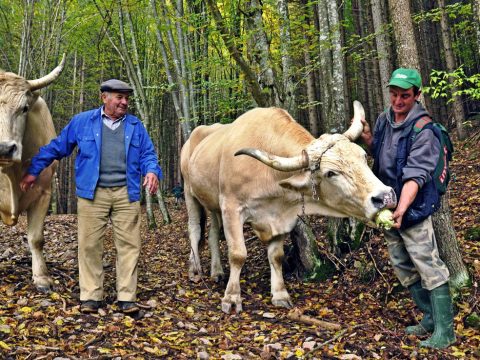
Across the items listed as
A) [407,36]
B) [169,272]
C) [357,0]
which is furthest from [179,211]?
[407,36]

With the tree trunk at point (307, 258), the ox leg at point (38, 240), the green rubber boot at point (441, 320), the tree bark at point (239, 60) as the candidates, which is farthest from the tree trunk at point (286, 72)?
the green rubber boot at point (441, 320)

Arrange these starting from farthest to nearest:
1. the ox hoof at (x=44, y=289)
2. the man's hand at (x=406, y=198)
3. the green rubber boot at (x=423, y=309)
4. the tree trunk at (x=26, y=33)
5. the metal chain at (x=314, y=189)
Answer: the tree trunk at (x=26, y=33)
the ox hoof at (x=44, y=289)
the metal chain at (x=314, y=189)
the green rubber boot at (x=423, y=309)
the man's hand at (x=406, y=198)

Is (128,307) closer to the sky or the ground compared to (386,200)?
closer to the ground

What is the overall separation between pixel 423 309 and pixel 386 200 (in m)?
1.25

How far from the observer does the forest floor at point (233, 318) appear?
4.12 m

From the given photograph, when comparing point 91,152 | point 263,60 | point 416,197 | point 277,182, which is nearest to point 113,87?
point 91,152

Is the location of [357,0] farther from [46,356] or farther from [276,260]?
[46,356]

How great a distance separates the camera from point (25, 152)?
5.89 metres

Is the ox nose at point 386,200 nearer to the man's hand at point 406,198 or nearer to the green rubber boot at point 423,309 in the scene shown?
the man's hand at point 406,198

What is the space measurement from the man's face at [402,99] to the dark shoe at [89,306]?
387 centimetres

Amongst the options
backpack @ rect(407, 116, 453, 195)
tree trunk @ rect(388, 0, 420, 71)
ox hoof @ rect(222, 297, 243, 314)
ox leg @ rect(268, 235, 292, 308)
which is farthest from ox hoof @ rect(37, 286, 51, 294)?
tree trunk @ rect(388, 0, 420, 71)

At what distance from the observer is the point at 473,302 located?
15.5ft

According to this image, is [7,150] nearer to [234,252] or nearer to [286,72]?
[234,252]

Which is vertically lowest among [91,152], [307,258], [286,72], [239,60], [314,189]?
[307,258]
